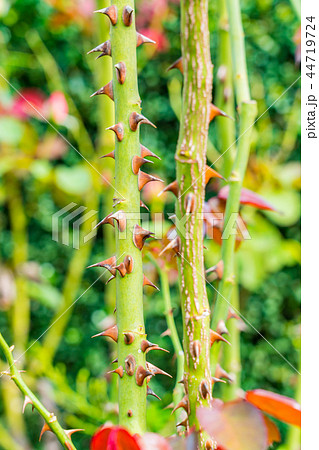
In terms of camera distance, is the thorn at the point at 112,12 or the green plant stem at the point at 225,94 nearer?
the thorn at the point at 112,12

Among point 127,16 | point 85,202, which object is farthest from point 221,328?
point 85,202

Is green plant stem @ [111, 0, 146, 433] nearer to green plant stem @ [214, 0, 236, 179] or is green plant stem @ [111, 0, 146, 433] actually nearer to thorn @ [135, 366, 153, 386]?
thorn @ [135, 366, 153, 386]

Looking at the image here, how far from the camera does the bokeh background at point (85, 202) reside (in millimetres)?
1109

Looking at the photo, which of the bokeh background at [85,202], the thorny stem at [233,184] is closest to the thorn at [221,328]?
the thorny stem at [233,184]

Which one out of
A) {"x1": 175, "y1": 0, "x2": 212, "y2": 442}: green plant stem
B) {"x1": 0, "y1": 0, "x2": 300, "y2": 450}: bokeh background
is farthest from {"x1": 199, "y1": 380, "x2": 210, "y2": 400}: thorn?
{"x1": 0, "y1": 0, "x2": 300, "y2": 450}: bokeh background

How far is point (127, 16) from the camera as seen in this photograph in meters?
0.22

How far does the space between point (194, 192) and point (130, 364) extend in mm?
88

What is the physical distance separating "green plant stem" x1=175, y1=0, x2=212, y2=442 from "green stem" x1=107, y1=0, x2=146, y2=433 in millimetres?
24

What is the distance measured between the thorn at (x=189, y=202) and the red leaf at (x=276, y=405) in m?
0.10

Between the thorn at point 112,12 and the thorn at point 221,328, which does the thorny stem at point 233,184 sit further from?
the thorn at point 112,12

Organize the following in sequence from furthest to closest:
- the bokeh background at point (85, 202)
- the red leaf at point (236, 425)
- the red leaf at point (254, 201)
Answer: the bokeh background at point (85, 202) < the red leaf at point (254, 201) < the red leaf at point (236, 425)

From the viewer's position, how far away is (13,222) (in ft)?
4.28

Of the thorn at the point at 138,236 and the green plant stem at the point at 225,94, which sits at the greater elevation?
the green plant stem at the point at 225,94
